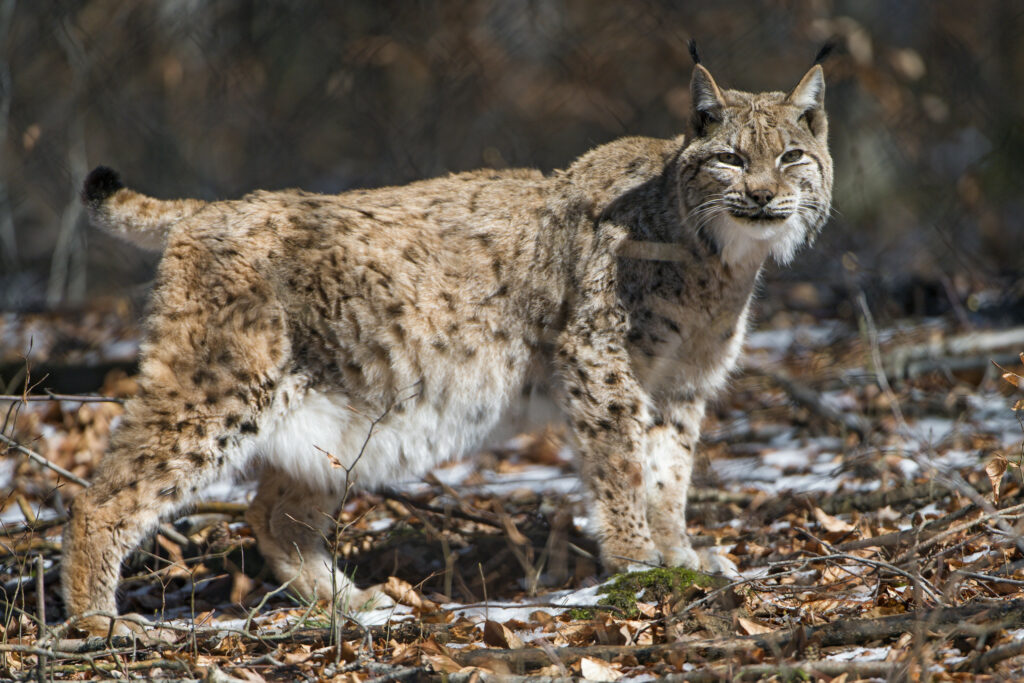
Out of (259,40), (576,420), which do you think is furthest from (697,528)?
(259,40)

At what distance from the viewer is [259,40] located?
8781 millimetres

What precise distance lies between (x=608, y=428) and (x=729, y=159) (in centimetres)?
118

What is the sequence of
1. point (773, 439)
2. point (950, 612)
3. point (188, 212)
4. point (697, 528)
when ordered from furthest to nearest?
1. point (773, 439)
2. point (697, 528)
3. point (188, 212)
4. point (950, 612)

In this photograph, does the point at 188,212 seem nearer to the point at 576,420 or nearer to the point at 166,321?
the point at 166,321

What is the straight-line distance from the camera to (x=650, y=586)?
12.2 ft

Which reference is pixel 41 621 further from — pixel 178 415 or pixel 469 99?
pixel 469 99

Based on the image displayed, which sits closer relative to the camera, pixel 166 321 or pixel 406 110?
pixel 166 321

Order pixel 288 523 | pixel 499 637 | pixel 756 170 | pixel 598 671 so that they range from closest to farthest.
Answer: pixel 598 671 < pixel 499 637 < pixel 756 170 < pixel 288 523

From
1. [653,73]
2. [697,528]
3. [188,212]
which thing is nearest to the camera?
[188,212]

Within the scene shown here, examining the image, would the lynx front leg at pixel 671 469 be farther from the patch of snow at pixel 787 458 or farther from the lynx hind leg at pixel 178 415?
the lynx hind leg at pixel 178 415

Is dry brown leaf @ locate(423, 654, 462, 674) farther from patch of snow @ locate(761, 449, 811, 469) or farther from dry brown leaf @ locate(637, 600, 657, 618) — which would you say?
patch of snow @ locate(761, 449, 811, 469)

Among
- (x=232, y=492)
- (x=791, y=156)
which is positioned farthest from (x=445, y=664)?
(x=232, y=492)

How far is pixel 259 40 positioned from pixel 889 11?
5.47 m

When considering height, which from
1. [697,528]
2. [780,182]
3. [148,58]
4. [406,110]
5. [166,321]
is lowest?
[697,528]
